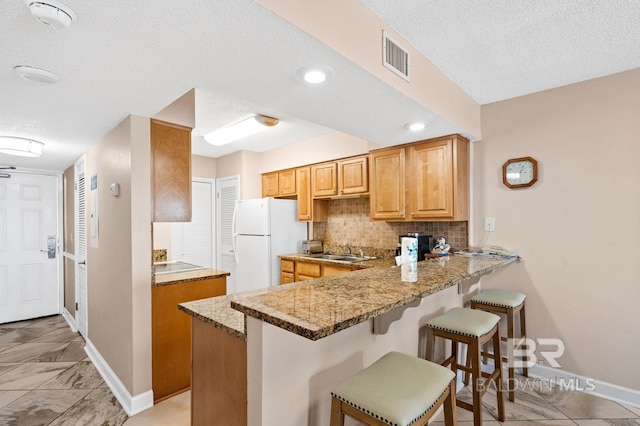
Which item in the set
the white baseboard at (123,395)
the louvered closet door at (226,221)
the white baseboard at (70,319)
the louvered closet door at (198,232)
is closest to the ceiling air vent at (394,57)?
the white baseboard at (123,395)

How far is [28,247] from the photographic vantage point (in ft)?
14.7

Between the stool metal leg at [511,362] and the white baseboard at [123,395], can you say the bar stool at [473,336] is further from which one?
the white baseboard at [123,395]

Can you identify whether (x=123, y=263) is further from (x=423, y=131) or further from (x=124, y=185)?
(x=423, y=131)

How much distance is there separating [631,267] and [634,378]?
0.79m

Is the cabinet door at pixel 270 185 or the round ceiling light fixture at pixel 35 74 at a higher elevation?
the round ceiling light fixture at pixel 35 74

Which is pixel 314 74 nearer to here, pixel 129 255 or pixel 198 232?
pixel 129 255

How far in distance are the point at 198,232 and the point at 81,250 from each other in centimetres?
170

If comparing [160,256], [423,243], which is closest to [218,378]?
[423,243]

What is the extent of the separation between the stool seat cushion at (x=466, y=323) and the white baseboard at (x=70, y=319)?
4.32m

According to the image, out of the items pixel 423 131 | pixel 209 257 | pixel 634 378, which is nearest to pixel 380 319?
pixel 423 131

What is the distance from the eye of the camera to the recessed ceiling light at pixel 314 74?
157cm

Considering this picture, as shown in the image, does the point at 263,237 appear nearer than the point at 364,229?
No

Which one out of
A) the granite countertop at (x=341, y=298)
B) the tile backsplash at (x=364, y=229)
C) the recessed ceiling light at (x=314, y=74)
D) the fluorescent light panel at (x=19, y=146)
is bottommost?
the granite countertop at (x=341, y=298)

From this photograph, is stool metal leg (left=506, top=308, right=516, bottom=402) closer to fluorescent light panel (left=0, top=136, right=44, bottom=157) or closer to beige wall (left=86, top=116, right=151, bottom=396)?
beige wall (left=86, top=116, right=151, bottom=396)
